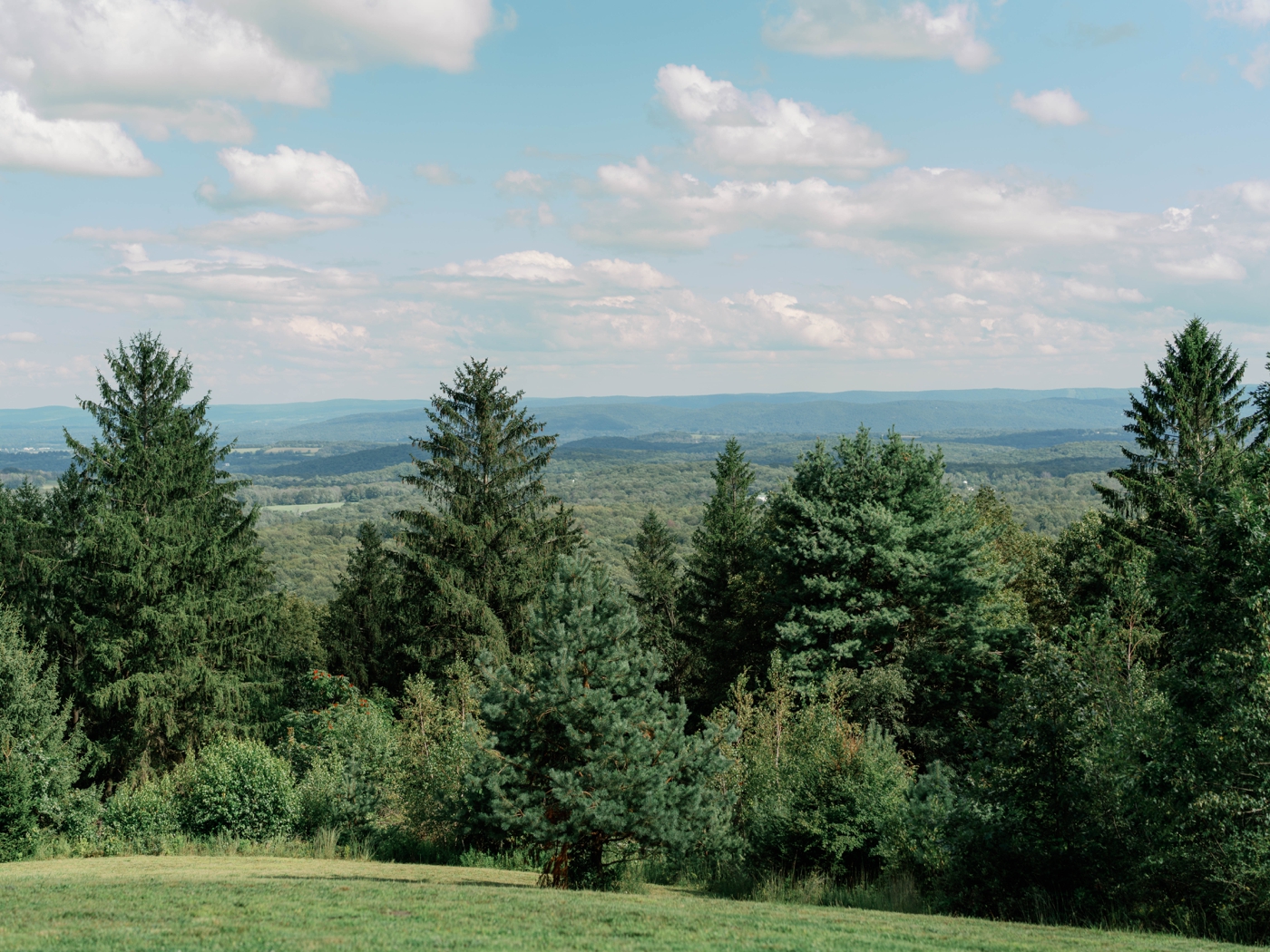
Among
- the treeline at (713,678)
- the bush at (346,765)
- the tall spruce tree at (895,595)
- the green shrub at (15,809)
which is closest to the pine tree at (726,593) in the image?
the treeline at (713,678)

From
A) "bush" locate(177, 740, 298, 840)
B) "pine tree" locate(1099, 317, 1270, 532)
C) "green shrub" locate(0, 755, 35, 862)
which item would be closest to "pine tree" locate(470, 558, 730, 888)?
"bush" locate(177, 740, 298, 840)

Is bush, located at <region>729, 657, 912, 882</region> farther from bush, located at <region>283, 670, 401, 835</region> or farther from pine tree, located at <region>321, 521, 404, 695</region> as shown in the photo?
pine tree, located at <region>321, 521, 404, 695</region>

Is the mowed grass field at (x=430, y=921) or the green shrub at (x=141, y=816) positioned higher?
the mowed grass field at (x=430, y=921)

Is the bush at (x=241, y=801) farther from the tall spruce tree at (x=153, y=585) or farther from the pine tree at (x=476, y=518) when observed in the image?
the pine tree at (x=476, y=518)

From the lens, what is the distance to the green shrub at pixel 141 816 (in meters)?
25.0

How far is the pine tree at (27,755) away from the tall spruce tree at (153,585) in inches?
102

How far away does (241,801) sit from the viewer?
2503cm

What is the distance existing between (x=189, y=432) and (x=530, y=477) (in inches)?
491

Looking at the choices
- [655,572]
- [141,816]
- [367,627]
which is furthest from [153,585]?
[655,572]

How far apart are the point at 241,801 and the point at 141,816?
299 centimetres

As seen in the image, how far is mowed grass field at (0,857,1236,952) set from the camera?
34.2ft

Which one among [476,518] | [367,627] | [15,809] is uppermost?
[476,518]

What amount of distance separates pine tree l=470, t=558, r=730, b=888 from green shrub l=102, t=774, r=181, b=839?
1265 centimetres

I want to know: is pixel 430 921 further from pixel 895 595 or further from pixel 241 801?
pixel 895 595
